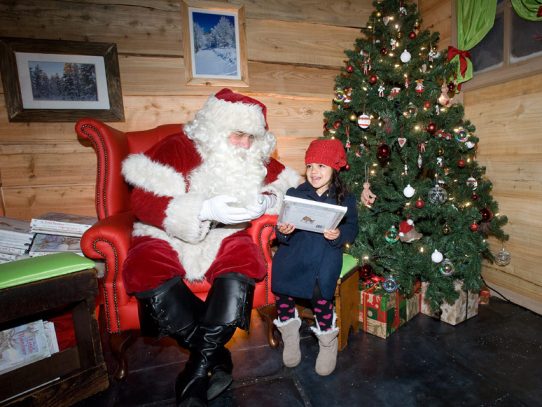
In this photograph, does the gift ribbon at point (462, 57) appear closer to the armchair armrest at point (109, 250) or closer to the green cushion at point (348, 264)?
the green cushion at point (348, 264)

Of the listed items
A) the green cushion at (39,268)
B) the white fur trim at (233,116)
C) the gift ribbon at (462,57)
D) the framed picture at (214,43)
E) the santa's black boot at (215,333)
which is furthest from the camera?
the framed picture at (214,43)

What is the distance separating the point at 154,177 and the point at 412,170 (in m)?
1.56

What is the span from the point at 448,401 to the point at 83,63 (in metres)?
3.11

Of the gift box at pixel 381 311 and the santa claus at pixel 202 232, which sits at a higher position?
the santa claus at pixel 202 232

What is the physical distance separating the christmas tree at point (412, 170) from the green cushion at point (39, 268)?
1588mm

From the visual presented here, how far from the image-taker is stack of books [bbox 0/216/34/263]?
1.95 metres

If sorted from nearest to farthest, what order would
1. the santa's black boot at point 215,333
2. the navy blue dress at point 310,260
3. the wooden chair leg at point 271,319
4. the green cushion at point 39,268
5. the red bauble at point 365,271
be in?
the green cushion at point 39,268 < the santa's black boot at point 215,333 < the navy blue dress at point 310,260 < the wooden chair leg at point 271,319 < the red bauble at point 365,271

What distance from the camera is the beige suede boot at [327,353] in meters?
1.68

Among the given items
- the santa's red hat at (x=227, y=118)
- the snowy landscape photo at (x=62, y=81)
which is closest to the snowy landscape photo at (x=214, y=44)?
the snowy landscape photo at (x=62, y=81)

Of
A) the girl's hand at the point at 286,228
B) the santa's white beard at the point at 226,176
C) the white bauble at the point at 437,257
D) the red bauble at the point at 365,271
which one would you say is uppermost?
the santa's white beard at the point at 226,176

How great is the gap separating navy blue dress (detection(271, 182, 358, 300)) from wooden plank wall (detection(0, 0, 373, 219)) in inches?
55.5

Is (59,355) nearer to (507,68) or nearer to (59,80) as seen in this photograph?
(59,80)

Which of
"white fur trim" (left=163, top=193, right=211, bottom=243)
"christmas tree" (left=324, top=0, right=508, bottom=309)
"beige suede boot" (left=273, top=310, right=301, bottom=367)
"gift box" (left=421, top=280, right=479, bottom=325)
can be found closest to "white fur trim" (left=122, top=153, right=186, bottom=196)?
"white fur trim" (left=163, top=193, right=211, bottom=243)

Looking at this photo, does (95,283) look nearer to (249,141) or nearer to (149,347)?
(149,347)
